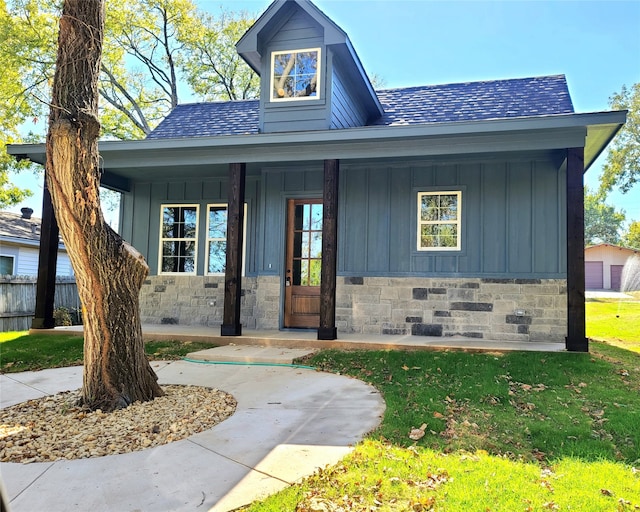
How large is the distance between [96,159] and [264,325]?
492 centimetres

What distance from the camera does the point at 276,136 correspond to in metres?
7.20

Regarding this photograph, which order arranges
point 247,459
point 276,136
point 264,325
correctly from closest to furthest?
point 247,459 → point 276,136 → point 264,325

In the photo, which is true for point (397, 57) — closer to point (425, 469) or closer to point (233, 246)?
point (233, 246)

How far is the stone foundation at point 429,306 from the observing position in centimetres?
757

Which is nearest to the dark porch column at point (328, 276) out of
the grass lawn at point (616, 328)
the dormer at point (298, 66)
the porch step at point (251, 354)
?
the porch step at point (251, 354)

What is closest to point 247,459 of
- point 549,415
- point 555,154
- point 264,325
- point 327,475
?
point 327,475

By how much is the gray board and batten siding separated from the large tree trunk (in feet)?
14.8

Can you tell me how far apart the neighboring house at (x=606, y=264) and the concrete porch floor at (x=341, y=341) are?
29.6m

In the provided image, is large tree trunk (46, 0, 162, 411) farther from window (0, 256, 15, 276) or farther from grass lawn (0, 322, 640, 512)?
window (0, 256, 15, 276)

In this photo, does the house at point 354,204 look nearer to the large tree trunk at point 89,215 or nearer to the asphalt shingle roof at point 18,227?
A: the large tree trunk at point 89,215

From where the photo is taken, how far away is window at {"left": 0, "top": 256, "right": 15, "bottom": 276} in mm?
14133

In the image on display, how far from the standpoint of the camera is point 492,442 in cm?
347

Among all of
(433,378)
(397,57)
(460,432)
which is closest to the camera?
(460,432)

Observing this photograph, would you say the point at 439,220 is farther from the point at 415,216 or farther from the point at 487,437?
the point at 487,437
